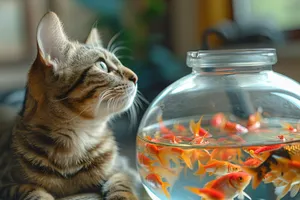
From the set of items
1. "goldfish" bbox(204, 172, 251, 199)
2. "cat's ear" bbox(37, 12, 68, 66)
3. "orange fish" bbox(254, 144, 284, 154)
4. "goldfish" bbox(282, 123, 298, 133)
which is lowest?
"goldfish" bbox(204, 172, 251, 199)

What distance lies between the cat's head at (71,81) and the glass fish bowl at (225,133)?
4.3 inches

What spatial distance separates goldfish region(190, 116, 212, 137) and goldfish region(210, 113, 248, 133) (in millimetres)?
29

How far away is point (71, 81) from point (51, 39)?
106mm

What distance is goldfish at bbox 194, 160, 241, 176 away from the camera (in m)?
0.91

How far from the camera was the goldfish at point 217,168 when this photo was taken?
906mm

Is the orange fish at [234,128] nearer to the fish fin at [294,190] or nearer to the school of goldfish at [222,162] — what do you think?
the school of goldfish at [222,162]

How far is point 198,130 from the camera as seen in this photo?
1054 mm

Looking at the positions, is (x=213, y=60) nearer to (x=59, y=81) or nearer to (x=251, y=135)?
(x=251, y=135)

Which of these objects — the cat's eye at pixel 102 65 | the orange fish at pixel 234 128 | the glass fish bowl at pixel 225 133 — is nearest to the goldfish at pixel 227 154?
the glass fish bowl at pixel 225 133

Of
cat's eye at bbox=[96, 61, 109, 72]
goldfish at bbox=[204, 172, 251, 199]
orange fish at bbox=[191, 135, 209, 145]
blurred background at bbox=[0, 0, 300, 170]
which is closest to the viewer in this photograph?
goldfish at bbox=[204, 172, 251, 199]

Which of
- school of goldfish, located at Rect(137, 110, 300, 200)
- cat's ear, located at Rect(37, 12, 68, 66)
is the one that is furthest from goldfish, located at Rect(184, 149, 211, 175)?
cat's ear, located at Rect(37, 12, 68, 66)

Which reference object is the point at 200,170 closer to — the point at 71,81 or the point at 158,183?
the point at 158,183

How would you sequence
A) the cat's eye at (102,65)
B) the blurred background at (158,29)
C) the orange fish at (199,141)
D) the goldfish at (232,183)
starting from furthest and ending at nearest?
the blurred background at (158,29) → the cat's eye at (102,65) → the orange fish at (199,141) → the goldfish at (232,183)

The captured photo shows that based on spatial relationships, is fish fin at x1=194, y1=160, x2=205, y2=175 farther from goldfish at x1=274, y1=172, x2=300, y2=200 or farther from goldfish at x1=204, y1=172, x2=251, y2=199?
goldfish at x1=274, y1=172, x2=300, y2=200
